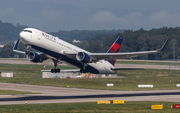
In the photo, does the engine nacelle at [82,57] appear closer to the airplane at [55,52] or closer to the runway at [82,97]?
the airplane at [55,52]

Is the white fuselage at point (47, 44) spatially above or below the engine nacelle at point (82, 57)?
above

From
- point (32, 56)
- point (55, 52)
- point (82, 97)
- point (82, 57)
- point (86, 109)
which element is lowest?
point (86, 109)

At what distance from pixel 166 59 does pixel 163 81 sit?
118 metres

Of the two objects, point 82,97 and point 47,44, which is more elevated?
point 47,44

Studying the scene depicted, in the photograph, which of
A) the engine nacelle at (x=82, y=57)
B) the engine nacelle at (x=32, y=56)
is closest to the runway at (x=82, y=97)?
the engine nacelle at (x=82, y=57)

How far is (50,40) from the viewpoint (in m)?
55.1

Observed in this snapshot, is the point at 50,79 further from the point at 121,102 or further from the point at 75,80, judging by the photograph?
the point at 121,102

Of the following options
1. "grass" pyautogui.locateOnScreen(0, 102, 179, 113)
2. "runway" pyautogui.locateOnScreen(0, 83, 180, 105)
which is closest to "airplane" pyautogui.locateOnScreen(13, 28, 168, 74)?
"runway" pyautogui.locateOnScreen(0, 83, 180, 105)

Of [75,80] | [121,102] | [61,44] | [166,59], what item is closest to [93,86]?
[75,80]

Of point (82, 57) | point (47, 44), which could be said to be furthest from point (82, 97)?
point (47, 44)

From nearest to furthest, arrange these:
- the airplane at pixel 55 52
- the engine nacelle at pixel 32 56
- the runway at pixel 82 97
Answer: the runway at pixel 82 97
the airplane at pixel 55 52
the engine nacelle at pixel 32 56

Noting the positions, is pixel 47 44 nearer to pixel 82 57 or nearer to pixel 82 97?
pixel 82 57

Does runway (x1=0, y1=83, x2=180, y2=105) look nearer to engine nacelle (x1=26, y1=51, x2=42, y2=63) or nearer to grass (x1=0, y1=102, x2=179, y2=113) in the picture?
grass (x1=0, y1=102, x2=179, y2=113)

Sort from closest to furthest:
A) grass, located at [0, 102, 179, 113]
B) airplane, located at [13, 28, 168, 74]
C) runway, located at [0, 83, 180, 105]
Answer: grass, located at [0, 102, 179, 113]
runway, located at [0, 83, 180, 105]
airplane, located at [13, 28, 168, 74]
